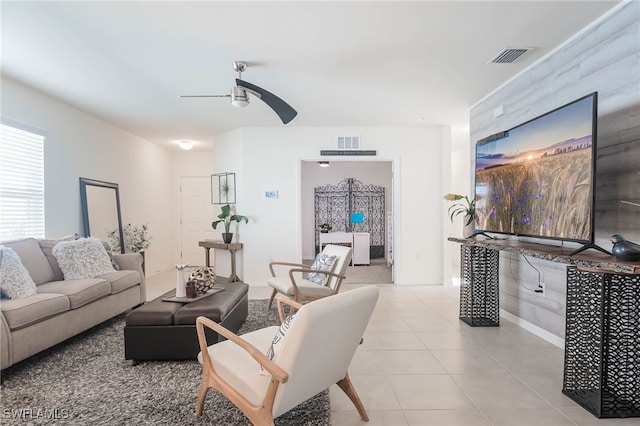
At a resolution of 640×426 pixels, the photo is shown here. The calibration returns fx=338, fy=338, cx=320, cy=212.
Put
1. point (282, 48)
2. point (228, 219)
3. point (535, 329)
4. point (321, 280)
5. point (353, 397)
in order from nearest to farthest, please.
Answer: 1. point (353, 397)
2. point (282, 48)
3. point (535, 329)
4. point (321, 280)
5. point (228, 219)

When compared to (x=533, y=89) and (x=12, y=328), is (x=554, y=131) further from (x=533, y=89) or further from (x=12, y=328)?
(x=12, y=328)

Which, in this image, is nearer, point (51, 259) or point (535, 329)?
point (535, 329)

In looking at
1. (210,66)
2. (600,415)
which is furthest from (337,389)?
(210,66)

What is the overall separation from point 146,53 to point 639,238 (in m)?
4.08

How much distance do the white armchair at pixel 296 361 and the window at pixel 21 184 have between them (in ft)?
10.4

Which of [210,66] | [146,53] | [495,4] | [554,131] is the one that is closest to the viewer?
[495,4]

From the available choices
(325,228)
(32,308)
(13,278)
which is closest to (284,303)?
(32,308)

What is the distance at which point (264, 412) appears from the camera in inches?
63.5

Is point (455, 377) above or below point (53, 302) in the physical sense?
below

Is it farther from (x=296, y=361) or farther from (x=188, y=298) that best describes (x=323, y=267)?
(x=296, y=361)

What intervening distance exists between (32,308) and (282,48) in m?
2.90

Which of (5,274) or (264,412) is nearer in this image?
(264,412)

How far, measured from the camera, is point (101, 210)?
509cm

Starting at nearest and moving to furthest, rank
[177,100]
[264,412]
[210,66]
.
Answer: [264,412] < [210,66] < [177,100]
